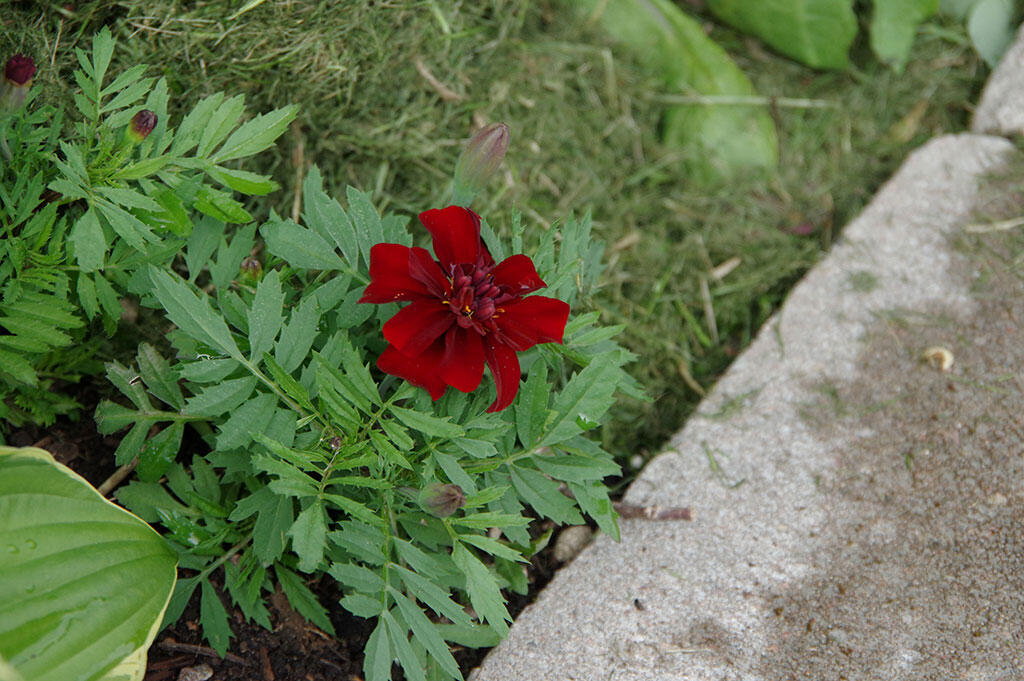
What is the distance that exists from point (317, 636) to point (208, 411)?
18.5 inches

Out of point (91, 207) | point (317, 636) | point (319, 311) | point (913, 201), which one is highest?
point (91, 207)

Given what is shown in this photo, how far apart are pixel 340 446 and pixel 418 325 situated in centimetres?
22

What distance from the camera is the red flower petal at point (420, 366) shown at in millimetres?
1229

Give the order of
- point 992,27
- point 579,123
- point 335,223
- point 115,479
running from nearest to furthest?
1. point 335,223
2. point 115,479
3. point 579,123
4. point 992,27

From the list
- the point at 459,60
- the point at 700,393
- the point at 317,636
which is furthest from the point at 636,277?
the point at 317,636

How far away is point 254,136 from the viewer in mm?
→ 1354

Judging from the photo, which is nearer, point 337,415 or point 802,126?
point 337,415

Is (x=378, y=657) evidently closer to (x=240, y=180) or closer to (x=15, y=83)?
(x=240, y=180)

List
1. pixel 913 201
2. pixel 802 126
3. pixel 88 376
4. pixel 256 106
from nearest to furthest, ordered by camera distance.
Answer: pixel 88 376, pixel 256 106, pixel 913 201, pixel 802 126

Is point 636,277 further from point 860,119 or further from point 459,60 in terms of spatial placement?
point 860,119

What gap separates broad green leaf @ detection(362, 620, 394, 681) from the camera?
4.01ft

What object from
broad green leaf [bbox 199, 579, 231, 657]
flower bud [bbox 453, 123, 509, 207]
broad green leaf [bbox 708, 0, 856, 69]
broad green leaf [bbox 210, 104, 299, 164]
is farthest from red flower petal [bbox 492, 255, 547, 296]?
broad green leaf [bbox 708, 0, 856, 69]

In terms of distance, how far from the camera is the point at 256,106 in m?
1.73

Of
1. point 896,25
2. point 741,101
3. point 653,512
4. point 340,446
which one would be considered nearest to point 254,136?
point 340,446
